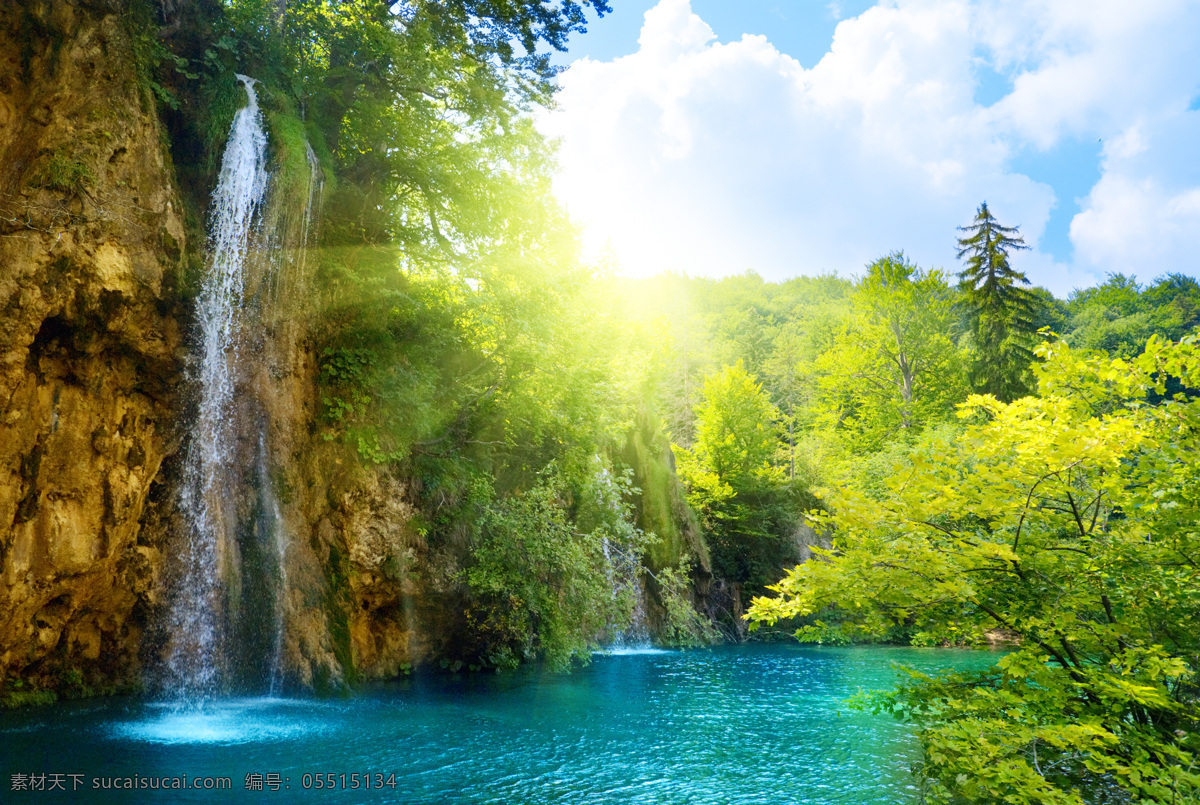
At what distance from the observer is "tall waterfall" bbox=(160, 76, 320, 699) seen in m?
10.2

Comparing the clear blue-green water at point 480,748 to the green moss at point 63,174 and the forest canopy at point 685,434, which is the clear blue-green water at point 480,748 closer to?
the forest canopy at point 685,434

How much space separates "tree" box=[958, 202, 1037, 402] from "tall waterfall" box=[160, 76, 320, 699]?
1102 inches

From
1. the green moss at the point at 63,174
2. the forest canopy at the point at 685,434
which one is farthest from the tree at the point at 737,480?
the green moss at the point at 63,174

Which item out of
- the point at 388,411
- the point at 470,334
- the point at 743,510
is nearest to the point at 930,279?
the point at 743,510

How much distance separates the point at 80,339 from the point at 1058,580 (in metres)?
12.0

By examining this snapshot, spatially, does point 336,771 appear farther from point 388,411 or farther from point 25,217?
point 25,217

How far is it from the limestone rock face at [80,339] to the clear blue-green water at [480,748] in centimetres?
146

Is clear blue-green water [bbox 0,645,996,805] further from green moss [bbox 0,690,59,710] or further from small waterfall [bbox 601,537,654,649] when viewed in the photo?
small waterfall [bbox 601,537,654,649]

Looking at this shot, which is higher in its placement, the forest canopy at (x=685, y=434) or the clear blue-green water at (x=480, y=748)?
the forest canopy at (x=685, y=434)

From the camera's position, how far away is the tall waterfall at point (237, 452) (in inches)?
401

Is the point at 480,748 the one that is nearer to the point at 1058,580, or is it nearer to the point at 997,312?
the point at 1058,580

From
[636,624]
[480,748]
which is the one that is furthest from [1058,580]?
[636,624]

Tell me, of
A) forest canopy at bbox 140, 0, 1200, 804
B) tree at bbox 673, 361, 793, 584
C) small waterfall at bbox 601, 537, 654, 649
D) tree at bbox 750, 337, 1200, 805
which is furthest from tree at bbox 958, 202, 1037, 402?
tree at bbox 750, 337, 1200, 805

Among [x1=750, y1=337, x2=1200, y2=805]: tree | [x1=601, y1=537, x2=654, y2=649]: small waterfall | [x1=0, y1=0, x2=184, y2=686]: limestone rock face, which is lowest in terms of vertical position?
[x1=601, y1=537, x2=654, y2=649]: small waterfall
